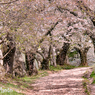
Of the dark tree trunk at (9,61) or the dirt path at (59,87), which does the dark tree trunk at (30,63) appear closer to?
the dirt path at (59,87)

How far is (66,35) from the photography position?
102ft

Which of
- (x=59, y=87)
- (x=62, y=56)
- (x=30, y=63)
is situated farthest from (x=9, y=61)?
(x=62, y=56)

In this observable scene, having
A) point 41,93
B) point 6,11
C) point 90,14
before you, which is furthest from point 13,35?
point 90,14

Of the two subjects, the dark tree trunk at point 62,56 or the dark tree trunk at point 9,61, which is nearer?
the dark tree trunk at point 9,61

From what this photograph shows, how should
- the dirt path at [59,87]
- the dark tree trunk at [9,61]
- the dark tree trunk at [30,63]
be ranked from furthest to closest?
the dark tree trunk at [30,63], the dark tree trunk at [9,61], the dirt path at [59,87]

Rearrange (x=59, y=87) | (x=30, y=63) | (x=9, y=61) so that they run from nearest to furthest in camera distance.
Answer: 1. (x=59, y=87)
2. (x=9, y=61)
3. (x=30, y=63)

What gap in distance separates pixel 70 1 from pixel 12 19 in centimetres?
659

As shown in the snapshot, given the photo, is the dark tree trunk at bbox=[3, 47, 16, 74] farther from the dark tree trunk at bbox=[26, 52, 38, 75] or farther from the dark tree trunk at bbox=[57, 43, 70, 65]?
the dark tree trunk at bbox=[57, 43, 70, 65]

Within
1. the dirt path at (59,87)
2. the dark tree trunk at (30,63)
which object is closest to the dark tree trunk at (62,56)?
the dark tree trunk at (30,63)

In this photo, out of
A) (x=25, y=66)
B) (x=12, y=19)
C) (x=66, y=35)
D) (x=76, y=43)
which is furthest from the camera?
(x=76, y=43)

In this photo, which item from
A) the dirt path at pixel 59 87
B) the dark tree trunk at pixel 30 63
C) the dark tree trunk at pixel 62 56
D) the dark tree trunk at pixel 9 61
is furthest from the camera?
the dark tree trunk at pixel 62 56

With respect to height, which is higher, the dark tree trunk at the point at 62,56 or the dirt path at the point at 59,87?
the dark tree trunk at the point at 62,56

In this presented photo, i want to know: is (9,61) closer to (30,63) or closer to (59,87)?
(59,87)

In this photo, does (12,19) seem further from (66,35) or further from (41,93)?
(66,35)
